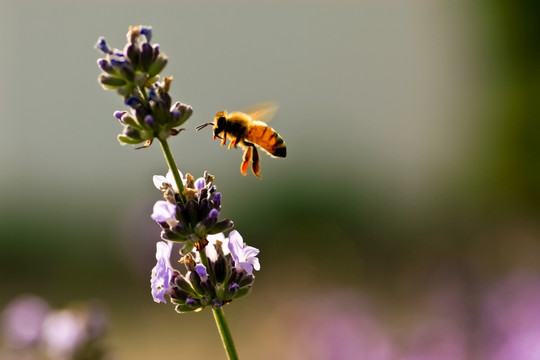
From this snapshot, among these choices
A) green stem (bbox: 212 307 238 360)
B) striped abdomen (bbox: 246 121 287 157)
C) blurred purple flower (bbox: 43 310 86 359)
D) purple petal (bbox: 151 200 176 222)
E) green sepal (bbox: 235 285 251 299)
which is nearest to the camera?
green stem (bbox: 212 307 238 360)

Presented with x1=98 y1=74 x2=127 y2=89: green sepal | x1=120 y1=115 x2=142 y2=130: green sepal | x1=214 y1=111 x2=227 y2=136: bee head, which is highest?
x1=214 y1=111 x2=227 y2=136: bee head

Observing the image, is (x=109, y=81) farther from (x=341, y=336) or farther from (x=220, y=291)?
(x=341, y=336)

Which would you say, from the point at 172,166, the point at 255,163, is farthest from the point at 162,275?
the point at 255,163

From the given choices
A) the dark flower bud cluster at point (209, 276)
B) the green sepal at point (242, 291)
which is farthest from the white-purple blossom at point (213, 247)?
the green sepal at point (242, 291)

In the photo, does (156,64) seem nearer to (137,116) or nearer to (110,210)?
→ (137,116)

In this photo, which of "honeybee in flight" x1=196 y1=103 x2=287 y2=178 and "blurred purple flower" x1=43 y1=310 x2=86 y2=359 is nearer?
"honeybee in flight" x1=196 y1=103 x2=287 y2=178

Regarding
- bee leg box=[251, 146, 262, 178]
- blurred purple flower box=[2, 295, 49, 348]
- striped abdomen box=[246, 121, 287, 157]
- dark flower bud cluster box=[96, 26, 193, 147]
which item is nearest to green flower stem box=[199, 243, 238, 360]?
dark flower bud cluster box=[96, 26, 193, 147]

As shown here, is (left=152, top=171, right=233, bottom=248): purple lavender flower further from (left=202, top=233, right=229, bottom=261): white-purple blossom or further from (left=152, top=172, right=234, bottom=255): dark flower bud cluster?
(left=202, top=233, right=229, bottom=261): white-purple blossom
